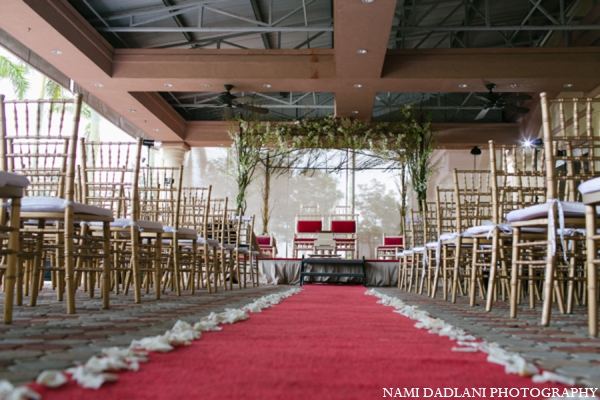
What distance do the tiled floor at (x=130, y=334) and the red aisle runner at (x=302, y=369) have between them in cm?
22

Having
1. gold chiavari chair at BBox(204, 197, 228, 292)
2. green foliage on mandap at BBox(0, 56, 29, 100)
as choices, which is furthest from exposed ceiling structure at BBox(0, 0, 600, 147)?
green foliage on mandap at BBox(0, 56, 29, 100)

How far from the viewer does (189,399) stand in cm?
102

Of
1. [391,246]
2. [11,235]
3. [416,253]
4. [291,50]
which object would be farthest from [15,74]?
[11,235]

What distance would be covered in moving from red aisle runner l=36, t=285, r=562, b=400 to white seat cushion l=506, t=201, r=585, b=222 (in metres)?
1.04

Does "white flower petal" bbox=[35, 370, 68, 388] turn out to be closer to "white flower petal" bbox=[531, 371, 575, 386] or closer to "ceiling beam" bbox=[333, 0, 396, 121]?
"white flower petal" bbox=[531, 371, 575, 386]

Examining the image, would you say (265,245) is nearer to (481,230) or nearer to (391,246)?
(391,246)

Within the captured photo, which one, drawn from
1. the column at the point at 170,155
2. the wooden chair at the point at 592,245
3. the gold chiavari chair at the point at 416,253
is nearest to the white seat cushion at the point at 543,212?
the wooden chair at the point at 592,245

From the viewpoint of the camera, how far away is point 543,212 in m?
2.65

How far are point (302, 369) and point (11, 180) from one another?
5.24 ft

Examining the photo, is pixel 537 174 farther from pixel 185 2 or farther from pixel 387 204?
pixel 387 204

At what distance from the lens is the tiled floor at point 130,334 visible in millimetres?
1411

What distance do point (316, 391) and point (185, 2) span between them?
7.90 metres

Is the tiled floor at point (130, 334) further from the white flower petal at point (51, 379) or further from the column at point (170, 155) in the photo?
the column at point (170, 155)

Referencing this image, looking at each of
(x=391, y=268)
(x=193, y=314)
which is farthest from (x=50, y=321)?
(x=391, y=268)
